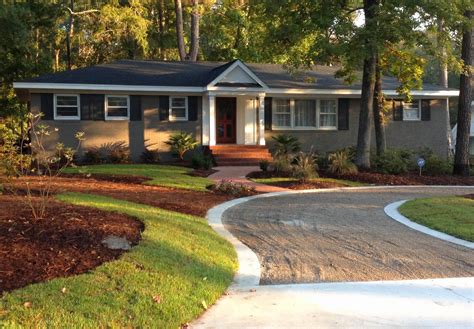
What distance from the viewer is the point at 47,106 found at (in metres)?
20.6

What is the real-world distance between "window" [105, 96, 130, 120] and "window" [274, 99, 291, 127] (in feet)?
22.1

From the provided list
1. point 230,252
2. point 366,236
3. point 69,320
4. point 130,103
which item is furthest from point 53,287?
point 130,103

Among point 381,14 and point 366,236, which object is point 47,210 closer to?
point 366,236

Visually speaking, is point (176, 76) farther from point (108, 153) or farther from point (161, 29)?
point (161, 29)

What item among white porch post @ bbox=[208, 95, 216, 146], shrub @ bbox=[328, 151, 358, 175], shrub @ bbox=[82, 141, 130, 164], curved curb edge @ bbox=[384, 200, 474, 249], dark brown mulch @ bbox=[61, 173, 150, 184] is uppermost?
white porch post @ bbox=[208, 95, 216, 146]

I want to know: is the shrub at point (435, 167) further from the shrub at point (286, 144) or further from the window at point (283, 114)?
the window at point (283, 114)

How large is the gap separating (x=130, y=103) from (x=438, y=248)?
53.2 feet

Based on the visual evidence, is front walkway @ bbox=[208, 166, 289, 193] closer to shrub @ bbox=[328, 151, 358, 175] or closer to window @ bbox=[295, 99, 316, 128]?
shrub @ bbox=[328, 151, 358, 175]

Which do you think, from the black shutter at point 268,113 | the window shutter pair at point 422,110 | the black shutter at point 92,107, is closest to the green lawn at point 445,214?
the black shutter at point 268,113

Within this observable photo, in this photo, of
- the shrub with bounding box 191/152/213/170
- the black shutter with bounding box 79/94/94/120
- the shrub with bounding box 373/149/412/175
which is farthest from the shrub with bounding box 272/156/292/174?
the black shutter with bounding box 79/94/94/120

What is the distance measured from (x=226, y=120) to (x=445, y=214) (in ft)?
46.3

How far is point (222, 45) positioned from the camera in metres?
35.5

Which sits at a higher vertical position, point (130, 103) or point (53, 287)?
point (130, 103)

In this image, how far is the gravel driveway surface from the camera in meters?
6.58
